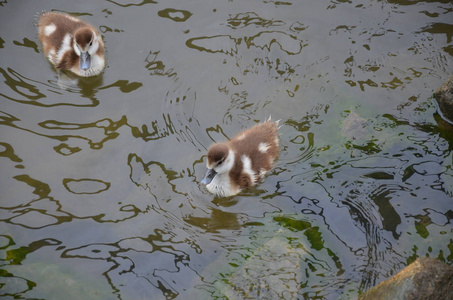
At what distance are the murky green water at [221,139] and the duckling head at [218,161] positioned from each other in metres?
0.27

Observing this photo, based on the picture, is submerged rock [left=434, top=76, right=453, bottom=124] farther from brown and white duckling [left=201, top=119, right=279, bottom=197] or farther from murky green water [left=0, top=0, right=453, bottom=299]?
brown and white duckling [left=201, top=119, right=279, bottom=197]

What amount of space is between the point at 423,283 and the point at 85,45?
12.3 ft

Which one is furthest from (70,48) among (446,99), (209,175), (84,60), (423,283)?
(423,283)

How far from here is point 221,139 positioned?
509 centimetres

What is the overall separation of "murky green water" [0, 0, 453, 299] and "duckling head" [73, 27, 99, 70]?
0.89 feet

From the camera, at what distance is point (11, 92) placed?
5.30 meters

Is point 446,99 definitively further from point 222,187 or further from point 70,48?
point 70,48

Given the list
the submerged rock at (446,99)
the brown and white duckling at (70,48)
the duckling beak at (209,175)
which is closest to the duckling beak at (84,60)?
the brown and white duckling at (70,48)

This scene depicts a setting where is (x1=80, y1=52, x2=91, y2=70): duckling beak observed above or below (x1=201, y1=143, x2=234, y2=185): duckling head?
above

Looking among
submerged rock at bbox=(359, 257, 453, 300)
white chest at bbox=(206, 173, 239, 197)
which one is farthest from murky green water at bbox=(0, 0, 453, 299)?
submerged rock at bbox=(359, 257, 453, 300)

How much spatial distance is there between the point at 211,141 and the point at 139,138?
67 cm

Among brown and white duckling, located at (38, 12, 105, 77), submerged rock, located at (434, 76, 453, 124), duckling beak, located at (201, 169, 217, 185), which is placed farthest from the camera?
brown and white duckling, located at (38, 12, 105, 77)

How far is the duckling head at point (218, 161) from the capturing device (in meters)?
4.40

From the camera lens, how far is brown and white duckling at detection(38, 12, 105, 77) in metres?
5.39
